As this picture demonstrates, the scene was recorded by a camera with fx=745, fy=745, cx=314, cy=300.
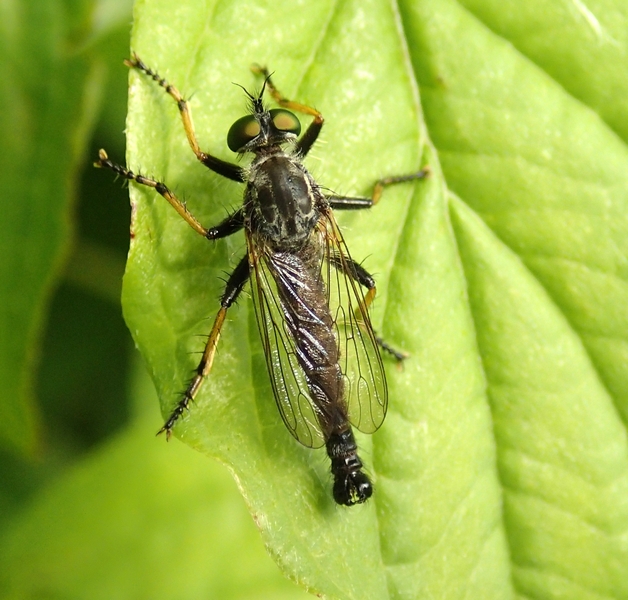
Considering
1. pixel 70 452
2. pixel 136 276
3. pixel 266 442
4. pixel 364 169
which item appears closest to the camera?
pixel 136 276

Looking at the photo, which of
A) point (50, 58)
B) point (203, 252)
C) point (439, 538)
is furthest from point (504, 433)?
point (50, 58)

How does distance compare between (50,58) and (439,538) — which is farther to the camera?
(50,58)

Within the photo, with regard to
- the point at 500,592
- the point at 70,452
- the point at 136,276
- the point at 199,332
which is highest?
the point at 136,276

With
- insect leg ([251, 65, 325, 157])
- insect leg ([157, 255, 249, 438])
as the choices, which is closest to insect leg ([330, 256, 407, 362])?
insect leg ([157, 255, 249, 438])

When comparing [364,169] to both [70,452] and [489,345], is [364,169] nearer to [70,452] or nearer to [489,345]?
[489,345]

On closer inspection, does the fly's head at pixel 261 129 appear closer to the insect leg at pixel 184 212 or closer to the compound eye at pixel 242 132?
the compound eye at pixel 242 132

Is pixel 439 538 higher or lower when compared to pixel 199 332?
lower

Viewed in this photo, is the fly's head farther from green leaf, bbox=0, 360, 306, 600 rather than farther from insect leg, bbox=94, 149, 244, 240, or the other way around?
green leaf, bbox=0, 360, 306, 600

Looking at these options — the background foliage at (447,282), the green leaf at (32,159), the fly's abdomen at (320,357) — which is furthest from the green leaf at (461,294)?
the green leaf at (32,159)
